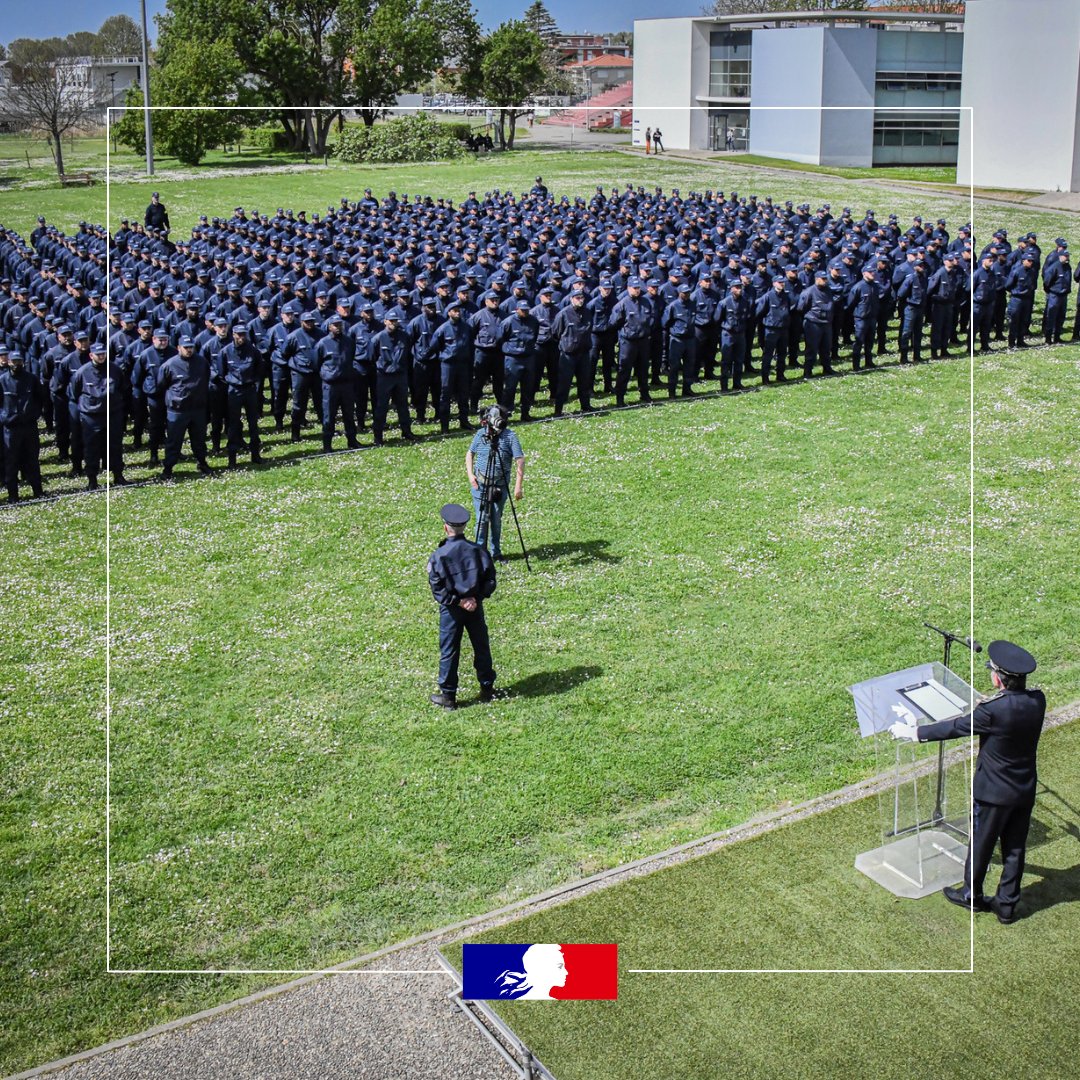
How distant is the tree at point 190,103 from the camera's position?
40.8 m

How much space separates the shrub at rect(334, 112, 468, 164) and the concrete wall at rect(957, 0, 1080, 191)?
688 inches

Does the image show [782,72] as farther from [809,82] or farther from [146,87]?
[146,87]

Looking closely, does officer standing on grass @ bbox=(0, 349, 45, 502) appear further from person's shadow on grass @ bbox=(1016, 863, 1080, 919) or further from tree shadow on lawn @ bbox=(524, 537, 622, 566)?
person's shadow on grass @ bbox=(1016, 863, 1080, 919)

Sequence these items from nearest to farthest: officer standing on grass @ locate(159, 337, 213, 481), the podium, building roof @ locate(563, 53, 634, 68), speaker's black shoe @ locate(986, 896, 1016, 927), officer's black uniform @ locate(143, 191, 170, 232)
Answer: speaker's black shoe @ locate(986, 896, 1016, 927), the podium, officer standing on grass @ locate(159, 337, 213, 481), officer's black uniform @ locate(143, 191, 170, 232), building roof @ locate(563, 53, 634, 68)

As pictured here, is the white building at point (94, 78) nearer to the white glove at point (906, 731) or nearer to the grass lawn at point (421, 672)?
the grass lawn at point (421, 672)

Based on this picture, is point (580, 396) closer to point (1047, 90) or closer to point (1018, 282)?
point (1018, 282)

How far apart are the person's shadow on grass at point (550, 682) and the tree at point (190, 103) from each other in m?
31.6

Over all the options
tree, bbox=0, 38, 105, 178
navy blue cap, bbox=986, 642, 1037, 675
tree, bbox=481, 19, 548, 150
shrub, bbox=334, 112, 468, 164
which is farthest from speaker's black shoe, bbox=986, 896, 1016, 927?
tree, bbox=481, 19, 548, 150


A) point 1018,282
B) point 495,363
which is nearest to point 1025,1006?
point 495,363

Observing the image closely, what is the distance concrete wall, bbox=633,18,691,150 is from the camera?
4578cm

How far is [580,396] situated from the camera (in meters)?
19.3

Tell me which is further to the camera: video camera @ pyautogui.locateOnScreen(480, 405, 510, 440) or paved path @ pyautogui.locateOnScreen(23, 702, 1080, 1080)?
video camera @ pyautogui.locateOnScreen(480, 405, 510, 440)

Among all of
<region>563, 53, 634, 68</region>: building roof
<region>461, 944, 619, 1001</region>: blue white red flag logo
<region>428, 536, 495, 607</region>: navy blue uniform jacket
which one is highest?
<region>563, 53, 634, 68</region>: building roof

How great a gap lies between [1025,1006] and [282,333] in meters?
13.3
